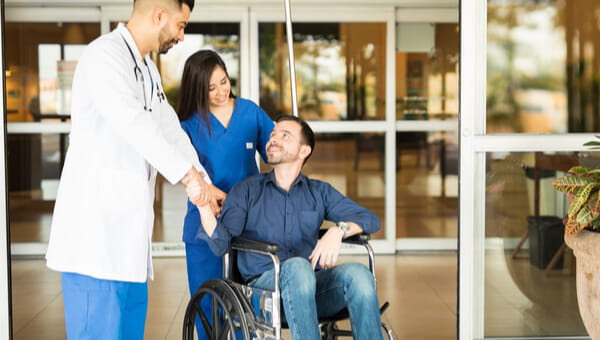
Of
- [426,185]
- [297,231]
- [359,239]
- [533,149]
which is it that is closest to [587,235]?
[533,149]

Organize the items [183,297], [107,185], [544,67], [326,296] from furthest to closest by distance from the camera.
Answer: [183,297], [544,67], [326,296], [107,185]

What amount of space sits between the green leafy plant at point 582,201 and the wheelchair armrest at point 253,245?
3.36ft

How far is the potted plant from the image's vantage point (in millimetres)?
2736

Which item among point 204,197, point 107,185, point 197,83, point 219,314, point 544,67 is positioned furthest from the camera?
point 544,67

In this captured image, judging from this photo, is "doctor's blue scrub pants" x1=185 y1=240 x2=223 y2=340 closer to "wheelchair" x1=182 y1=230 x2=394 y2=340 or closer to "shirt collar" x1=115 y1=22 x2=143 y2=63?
"wheelchair" x1=182 y1=230 x2=394 y2=340

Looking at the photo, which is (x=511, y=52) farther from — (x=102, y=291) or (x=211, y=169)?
(x=102, y=291)

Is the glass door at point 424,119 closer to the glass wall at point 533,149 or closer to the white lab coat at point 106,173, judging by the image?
the glass wall at point 533,149

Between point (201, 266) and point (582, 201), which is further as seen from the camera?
point (201, 266)

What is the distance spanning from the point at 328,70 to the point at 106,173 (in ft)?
14.3

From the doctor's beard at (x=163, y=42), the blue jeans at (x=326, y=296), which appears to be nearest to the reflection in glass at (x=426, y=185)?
the blue jeans at (x=326, y=296)

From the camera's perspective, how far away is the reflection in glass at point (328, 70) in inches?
251

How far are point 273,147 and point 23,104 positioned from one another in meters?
3.88

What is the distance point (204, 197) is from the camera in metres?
2.59

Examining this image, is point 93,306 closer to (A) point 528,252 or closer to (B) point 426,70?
(A) point 528,252
